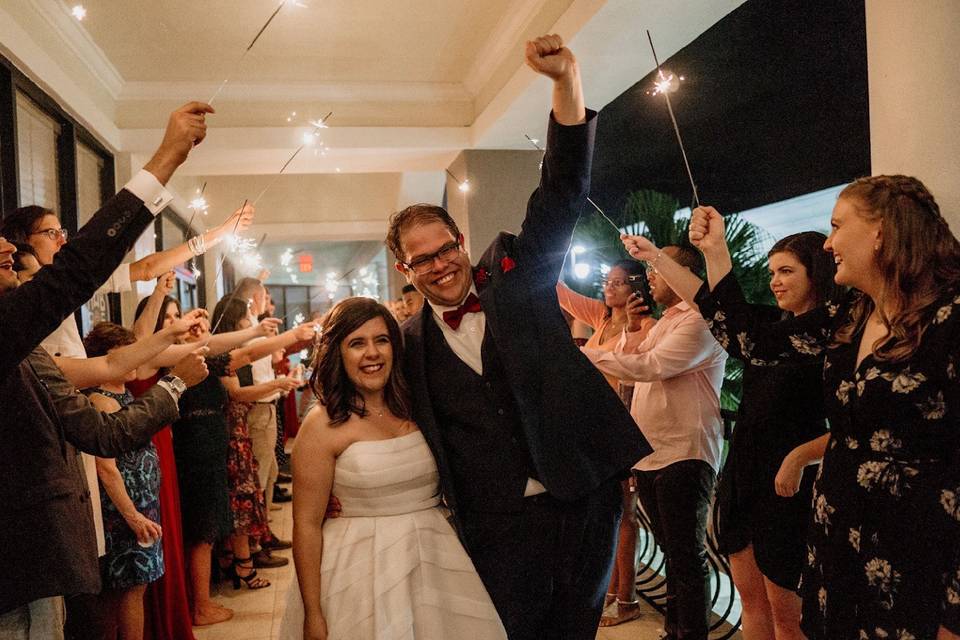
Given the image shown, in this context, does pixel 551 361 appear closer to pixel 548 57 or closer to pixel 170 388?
pixel 548 57

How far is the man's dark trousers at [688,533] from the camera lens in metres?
2.64

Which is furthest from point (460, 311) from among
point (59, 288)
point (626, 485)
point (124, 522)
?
point (626, 485)

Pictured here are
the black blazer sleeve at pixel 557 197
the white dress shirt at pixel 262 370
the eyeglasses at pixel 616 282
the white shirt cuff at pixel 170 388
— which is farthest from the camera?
the white dress shirt at pixel 262 370

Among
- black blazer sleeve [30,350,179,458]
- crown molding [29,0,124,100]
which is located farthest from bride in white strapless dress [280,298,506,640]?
crown molding [29,0,124,100]

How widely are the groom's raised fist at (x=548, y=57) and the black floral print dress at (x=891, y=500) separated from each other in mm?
871

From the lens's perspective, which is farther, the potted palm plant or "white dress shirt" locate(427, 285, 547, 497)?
the potted palm plant

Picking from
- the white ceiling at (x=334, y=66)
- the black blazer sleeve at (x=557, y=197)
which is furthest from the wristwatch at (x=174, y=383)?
the white ceiling at (x=334, y=66)

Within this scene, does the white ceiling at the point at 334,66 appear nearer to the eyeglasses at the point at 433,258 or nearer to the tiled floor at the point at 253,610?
the eyeglasses at the point at 433,258

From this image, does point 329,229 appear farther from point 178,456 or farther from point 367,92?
point 178,456

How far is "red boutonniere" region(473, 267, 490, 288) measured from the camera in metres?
1.81

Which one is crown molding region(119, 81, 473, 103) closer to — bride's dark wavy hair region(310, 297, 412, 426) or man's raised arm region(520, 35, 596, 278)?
bride's dark wavy hair region(310, 297, 412, 426)

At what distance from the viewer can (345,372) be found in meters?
1.89

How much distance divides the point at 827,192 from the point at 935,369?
318 cm

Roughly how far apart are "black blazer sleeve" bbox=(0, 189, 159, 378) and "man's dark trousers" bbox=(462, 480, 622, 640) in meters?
0.99
